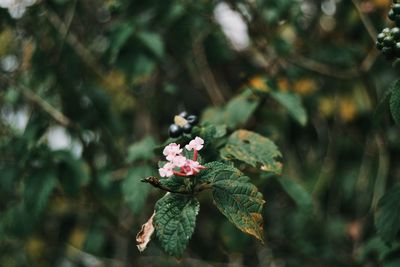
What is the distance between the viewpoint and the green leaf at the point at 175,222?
1.01 meters

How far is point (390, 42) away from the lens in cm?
123

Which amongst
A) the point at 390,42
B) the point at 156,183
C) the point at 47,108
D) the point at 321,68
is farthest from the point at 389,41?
the point at 47,108

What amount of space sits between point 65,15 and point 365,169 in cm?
177

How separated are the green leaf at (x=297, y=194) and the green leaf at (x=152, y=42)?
2.55 ft

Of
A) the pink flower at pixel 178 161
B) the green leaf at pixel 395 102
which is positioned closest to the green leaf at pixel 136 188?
the pink flower at pixel 178 161

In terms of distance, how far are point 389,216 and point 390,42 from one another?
1.82 feet

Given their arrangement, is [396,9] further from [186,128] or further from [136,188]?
[136,188]

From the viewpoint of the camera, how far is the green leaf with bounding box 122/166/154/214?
5.93ft

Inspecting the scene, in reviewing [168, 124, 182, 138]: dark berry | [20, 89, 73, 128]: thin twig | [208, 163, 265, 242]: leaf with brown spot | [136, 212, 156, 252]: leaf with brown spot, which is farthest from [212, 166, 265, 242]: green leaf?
[20, 89, 73, 128]: thin twig

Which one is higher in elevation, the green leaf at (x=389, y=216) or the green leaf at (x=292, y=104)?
the green leaf at (x=292, y=104)

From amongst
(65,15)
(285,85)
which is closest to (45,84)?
(65,15)

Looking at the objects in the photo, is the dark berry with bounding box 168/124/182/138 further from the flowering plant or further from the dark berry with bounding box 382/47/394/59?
the dark berry with bounding box 382/47/394/59

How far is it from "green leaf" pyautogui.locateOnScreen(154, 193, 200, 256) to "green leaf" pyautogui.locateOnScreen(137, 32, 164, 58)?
1.09 meters

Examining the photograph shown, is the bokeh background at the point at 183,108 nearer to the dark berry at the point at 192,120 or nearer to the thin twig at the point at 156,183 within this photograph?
the dark berry at the point at 192,120
